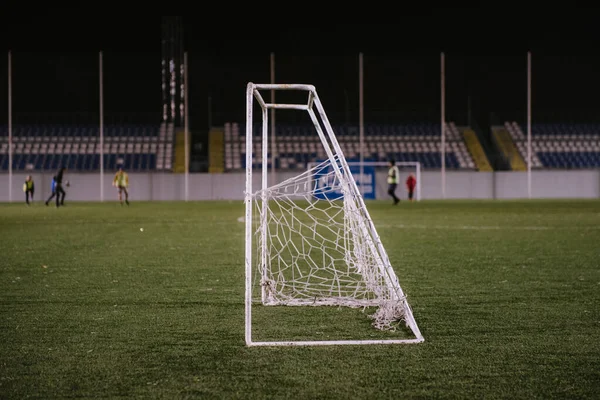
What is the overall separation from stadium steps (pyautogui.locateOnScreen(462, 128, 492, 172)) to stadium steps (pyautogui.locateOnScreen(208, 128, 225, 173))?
47.8 feet

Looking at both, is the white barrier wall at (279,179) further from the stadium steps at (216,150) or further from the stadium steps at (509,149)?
the stadium steps at (216,150)

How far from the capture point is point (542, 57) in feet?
137

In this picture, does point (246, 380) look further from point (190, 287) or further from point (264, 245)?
point (190, 287)

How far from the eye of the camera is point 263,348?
4.34 metres

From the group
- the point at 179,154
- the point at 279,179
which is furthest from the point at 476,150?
the point at 179,154

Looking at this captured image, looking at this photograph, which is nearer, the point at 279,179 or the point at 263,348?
the point at 263,348

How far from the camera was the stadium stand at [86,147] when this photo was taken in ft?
126

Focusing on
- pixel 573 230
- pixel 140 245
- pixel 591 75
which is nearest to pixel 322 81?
pixel 591 75

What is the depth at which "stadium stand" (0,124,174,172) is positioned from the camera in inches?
1510

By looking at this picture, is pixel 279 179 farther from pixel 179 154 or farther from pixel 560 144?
pixel 560 144

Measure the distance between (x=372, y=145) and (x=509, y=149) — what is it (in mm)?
8079

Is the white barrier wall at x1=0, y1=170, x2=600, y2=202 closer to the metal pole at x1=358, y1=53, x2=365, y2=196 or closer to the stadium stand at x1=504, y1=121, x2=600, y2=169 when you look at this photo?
the metal pole at x1=358, y1=53, x2=365, y2=196

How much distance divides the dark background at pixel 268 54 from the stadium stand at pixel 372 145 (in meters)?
0.84

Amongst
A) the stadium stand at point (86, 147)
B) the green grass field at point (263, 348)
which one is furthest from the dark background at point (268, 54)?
the green grass field at point (263, 348)
